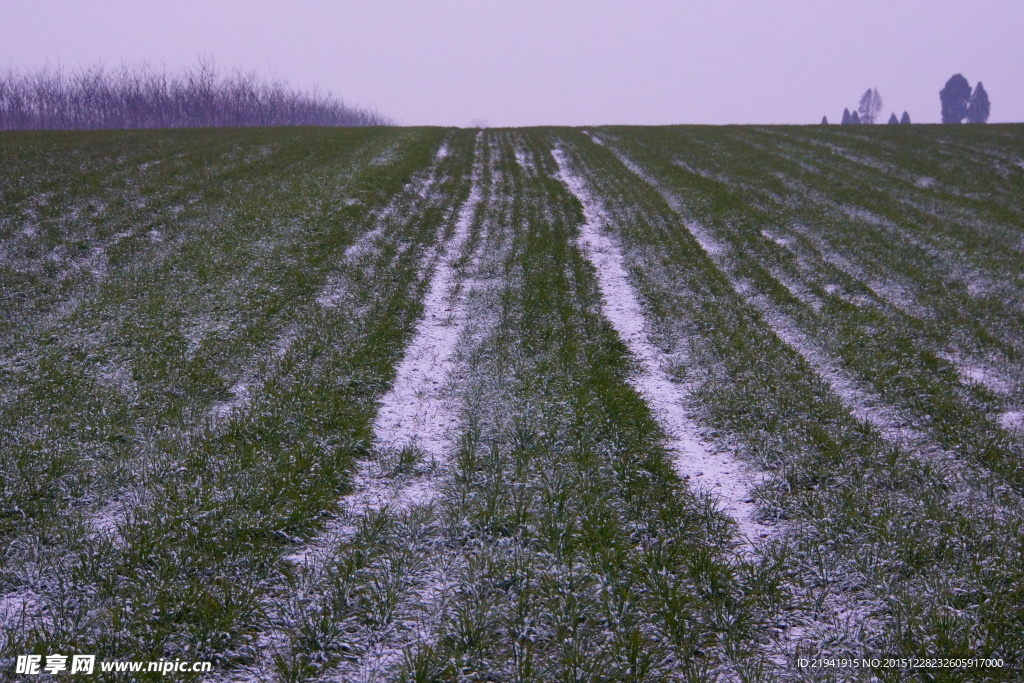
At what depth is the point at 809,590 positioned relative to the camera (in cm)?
447

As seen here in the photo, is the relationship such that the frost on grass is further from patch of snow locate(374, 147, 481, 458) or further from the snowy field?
patch of snow locate(374, 147, 481, 458)

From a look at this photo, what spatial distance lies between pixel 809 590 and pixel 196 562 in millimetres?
4719

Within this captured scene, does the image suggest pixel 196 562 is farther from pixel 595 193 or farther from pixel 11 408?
pixel 595 193

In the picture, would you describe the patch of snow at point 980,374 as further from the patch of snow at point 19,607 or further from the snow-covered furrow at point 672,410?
the patch of snow at point 19,607

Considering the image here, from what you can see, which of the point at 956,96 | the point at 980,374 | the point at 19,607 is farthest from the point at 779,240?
the point at 956,96

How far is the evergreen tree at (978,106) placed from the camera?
412 ft

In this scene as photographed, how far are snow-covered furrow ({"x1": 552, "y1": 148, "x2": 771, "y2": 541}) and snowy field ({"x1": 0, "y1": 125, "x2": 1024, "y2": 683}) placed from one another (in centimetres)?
6

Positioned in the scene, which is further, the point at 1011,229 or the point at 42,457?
the point at 1011,229

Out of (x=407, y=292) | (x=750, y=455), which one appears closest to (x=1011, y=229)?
(x=750, y=455)

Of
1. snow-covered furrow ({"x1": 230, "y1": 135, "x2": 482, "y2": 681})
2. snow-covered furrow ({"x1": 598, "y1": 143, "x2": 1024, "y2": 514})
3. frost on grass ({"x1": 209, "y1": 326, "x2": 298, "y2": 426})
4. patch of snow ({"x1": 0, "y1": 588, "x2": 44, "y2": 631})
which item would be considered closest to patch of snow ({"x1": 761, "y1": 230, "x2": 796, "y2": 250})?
snow-covered furrow ({"x1": 598, "y1": 143, "x2": 1024, "y2": 514})

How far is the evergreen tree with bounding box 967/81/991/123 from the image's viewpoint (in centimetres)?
12556

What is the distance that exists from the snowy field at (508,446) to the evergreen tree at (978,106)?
5795 inches

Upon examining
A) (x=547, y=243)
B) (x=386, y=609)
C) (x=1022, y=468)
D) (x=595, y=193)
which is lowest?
(x=386, y=609)

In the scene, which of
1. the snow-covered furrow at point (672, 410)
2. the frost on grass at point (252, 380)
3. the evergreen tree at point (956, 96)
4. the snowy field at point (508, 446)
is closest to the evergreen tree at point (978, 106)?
the evergreen tree at point (956, 96)
